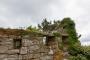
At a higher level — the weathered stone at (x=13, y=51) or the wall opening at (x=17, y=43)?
the wall opening at (x=17, y=43)

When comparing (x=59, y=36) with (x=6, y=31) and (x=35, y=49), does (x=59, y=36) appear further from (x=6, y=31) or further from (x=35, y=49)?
(x=6, y=31)

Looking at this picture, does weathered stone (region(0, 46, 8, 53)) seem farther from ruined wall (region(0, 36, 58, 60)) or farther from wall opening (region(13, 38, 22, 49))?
wall opening (region(13, 38, 22, 49))

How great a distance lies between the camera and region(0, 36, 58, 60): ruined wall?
35.4 ft

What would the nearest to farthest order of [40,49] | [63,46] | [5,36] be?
[5,36] < [40,49] < [63,46]

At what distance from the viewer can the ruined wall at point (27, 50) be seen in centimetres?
1080

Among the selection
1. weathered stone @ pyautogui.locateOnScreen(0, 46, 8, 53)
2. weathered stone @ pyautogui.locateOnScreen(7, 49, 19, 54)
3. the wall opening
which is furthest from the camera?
the wall opening

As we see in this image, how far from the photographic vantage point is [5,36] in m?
10.9

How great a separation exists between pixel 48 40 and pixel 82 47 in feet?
6.17

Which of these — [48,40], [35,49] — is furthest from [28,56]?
[48,40]

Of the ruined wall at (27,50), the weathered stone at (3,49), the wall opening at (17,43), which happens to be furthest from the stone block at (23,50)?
the weathered stone at (3,49)

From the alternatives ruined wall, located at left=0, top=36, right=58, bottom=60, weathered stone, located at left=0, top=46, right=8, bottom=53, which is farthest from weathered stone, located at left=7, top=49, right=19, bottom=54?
weathered stone, located at left=0, top=46, right=8, bottom=53

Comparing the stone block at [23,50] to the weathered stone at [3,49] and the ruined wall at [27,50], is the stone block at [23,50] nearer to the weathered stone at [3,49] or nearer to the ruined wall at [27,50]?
the ruined wall at [27,50]

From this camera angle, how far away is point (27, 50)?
442 inches

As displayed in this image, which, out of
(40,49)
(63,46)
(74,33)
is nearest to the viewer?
(40,49)
